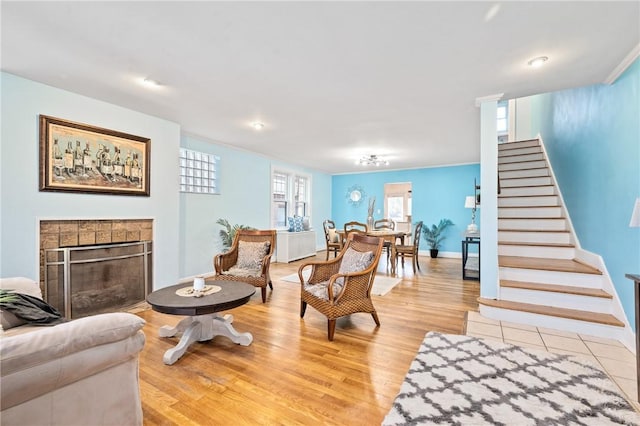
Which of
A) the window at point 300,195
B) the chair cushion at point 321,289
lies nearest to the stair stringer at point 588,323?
the chair cushion at point 321,289

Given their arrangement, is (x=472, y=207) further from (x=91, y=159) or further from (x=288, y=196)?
(x=91, y=159)

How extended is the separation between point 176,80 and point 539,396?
12.7ft

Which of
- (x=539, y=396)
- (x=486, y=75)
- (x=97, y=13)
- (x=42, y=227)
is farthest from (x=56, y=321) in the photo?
(x=486, y=75)

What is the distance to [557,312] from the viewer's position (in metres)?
2.82

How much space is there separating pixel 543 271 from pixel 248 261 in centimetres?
362

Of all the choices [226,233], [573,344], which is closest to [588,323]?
[573,344]

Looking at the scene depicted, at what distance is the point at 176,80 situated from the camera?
9.04 ft

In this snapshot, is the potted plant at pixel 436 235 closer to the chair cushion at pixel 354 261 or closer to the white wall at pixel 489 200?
the white wall at pixel 489 200

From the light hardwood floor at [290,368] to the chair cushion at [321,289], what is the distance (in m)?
0.37

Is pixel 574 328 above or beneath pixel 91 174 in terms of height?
beneath

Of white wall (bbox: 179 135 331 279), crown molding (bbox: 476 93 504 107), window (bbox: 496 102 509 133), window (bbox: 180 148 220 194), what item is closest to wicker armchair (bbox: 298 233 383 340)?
crown molding (bbox: 476 93 504 107)

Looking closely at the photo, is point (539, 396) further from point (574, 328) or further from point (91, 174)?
point (91, 174)

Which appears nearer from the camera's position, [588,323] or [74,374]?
[74,374]

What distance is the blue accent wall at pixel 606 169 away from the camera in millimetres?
2453
